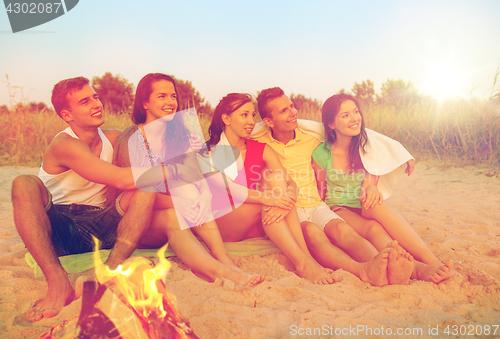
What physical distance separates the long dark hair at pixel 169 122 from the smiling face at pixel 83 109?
0.43 metres

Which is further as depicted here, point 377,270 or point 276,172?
point 276,172

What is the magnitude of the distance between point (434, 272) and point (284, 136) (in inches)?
63.4

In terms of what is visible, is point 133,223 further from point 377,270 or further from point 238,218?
point 377,270

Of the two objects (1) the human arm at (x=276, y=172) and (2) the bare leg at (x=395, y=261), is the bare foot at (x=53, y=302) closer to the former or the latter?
(1) the human arm at (x=276, y=172)

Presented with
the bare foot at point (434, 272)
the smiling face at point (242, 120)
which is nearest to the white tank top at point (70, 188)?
the smiling face at point (242, 120)

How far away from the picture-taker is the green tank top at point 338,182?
2.90 m

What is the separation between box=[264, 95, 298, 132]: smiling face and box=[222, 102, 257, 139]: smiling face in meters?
0.21

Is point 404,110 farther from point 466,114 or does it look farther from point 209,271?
point 209,271

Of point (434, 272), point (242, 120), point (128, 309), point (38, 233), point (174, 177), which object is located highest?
point (242, 120)

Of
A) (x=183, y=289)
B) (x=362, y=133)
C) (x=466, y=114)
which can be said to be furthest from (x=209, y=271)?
(x=466, y=114)

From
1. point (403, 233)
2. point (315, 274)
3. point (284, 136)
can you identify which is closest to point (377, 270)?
point (315, 274)

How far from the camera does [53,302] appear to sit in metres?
1.86

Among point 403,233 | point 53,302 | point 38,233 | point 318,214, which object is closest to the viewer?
point 53,302

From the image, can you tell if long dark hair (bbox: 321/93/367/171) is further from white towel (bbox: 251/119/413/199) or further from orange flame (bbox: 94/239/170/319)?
orange flame (bbox: 94/239/170/319)
